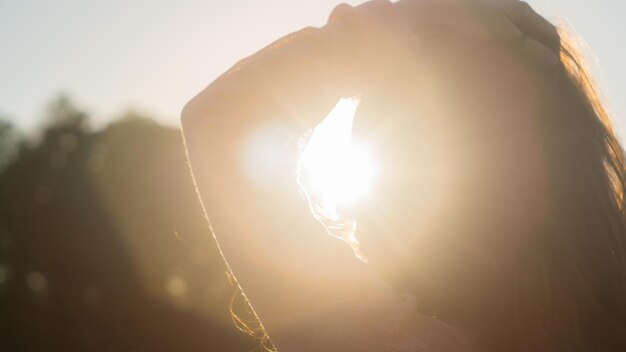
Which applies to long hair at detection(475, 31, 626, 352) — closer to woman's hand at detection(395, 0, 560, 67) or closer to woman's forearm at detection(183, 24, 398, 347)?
woman's hand at detection(395, 0, 560, 67)

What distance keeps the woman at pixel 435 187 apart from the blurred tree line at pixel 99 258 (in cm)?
1260

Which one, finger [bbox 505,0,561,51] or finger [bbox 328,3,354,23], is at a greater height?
finger [bbox 505,0,561,51]

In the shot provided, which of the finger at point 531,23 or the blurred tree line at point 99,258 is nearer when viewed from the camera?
the finger at point 531,23

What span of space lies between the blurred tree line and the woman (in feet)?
41.3

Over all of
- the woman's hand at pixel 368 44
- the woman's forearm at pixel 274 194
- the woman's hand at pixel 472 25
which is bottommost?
the woman's forearm at pixel 274 194

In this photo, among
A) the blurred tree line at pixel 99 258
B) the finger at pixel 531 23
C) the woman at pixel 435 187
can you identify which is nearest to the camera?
the woman at pixel 435 187

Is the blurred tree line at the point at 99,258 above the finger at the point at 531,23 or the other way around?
the other way around

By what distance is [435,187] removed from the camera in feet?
4.45

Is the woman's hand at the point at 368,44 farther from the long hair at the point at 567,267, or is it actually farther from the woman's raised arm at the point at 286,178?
the long hair at the point at 567,267

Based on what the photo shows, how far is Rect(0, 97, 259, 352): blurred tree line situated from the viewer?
1509 centimetres

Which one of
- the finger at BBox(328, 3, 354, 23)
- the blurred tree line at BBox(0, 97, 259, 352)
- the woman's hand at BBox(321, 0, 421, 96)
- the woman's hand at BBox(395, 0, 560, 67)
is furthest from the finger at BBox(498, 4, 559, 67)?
the blurred tree line at BBox(0, 97, 259, 352)

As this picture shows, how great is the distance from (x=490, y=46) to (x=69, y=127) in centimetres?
2182

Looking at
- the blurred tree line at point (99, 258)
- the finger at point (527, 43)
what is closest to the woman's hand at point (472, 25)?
the finger at point (527, 43)

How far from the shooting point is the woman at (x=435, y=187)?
1356 mm
